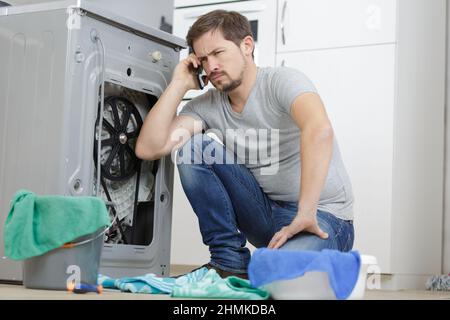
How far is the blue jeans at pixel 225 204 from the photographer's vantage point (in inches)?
85.1

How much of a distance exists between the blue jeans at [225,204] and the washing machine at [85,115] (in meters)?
0.19

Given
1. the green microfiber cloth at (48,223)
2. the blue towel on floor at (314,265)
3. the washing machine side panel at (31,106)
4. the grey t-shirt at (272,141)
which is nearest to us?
the blue towel on floor at (314,265)

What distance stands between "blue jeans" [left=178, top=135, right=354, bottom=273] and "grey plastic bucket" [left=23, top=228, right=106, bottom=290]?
454 mm

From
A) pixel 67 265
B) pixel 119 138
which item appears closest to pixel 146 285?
pixel 67 265

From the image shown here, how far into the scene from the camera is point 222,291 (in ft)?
5.31

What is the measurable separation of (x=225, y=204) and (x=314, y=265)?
71 centimetres

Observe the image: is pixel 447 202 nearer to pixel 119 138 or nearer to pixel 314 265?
pixel 119 138

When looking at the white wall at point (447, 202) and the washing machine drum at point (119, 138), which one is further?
the white wall at point (447, 202)

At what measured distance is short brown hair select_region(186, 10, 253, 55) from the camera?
84.5 inches

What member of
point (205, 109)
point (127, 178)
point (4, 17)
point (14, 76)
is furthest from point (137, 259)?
point (4, 17)

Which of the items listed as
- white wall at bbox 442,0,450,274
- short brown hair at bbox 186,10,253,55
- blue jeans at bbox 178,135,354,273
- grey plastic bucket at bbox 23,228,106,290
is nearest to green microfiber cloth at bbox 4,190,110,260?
grey plastic bucket at bbox 23,228,106,290

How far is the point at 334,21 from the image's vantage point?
9.96ft

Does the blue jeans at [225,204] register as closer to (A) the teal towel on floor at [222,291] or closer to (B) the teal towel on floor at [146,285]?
(B) the teal towel on floor at [146,285]

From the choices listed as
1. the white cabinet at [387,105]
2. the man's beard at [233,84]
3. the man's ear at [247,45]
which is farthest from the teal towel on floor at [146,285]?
the white cabinet at [387,105]
